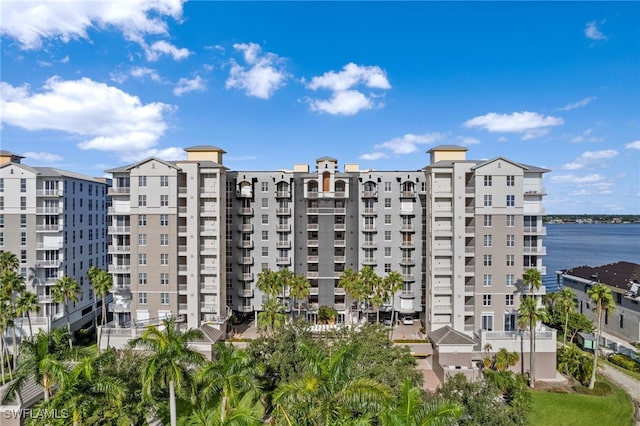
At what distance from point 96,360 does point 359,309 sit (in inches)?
1239

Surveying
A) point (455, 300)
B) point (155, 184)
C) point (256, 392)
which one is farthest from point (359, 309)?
point (155, 184)

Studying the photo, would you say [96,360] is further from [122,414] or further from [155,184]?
[155,184]

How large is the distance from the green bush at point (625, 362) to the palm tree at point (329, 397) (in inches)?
1560

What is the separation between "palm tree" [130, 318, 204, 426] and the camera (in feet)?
63.9

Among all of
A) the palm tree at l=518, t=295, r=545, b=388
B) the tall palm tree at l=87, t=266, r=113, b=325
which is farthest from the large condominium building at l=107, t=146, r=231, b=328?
the palm tree at l=518, t=295, r=545, b=388

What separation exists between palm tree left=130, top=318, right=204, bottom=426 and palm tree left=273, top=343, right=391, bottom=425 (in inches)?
224

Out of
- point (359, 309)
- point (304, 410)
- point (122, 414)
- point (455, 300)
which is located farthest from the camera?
point (359, 309)

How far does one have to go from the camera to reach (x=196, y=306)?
42406mm

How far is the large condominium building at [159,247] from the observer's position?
42281 mm

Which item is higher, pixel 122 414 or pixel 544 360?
pixel 122 414

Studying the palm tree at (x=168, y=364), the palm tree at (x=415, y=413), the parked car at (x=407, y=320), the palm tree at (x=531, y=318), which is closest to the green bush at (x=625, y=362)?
the palm tree at (x=531, y=318)

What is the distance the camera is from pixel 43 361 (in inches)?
752

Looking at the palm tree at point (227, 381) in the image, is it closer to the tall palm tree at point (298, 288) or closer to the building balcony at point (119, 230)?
the tall palm tree at point (298, 288)

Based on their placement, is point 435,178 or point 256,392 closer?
point 256,392
